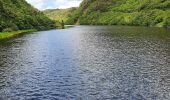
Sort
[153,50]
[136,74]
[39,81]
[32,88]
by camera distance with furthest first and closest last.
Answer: [153,50], [136,74], [39,81], [32,88]

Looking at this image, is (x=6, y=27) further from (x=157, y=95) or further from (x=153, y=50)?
(x=157, y=95)

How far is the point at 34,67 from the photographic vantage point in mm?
79500

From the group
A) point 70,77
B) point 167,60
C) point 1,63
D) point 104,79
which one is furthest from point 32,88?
point 167,60

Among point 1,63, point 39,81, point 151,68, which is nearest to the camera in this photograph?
point 39,81

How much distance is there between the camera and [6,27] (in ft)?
627

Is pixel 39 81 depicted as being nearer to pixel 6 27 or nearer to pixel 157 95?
pixel 157 95

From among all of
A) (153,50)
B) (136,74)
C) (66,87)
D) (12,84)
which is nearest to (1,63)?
(12,84)

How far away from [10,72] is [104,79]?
23.1 meters

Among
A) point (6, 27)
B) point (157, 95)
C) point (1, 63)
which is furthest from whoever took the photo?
point (6, 27)

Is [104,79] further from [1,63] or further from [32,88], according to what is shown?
[1,63]

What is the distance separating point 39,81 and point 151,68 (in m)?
28.6

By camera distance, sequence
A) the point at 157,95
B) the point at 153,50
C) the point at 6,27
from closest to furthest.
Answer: the point at 157,95 < the point at 153,50 < the point at 6,27

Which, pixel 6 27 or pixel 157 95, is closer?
pixel 157 95

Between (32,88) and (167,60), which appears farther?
(167,60)
